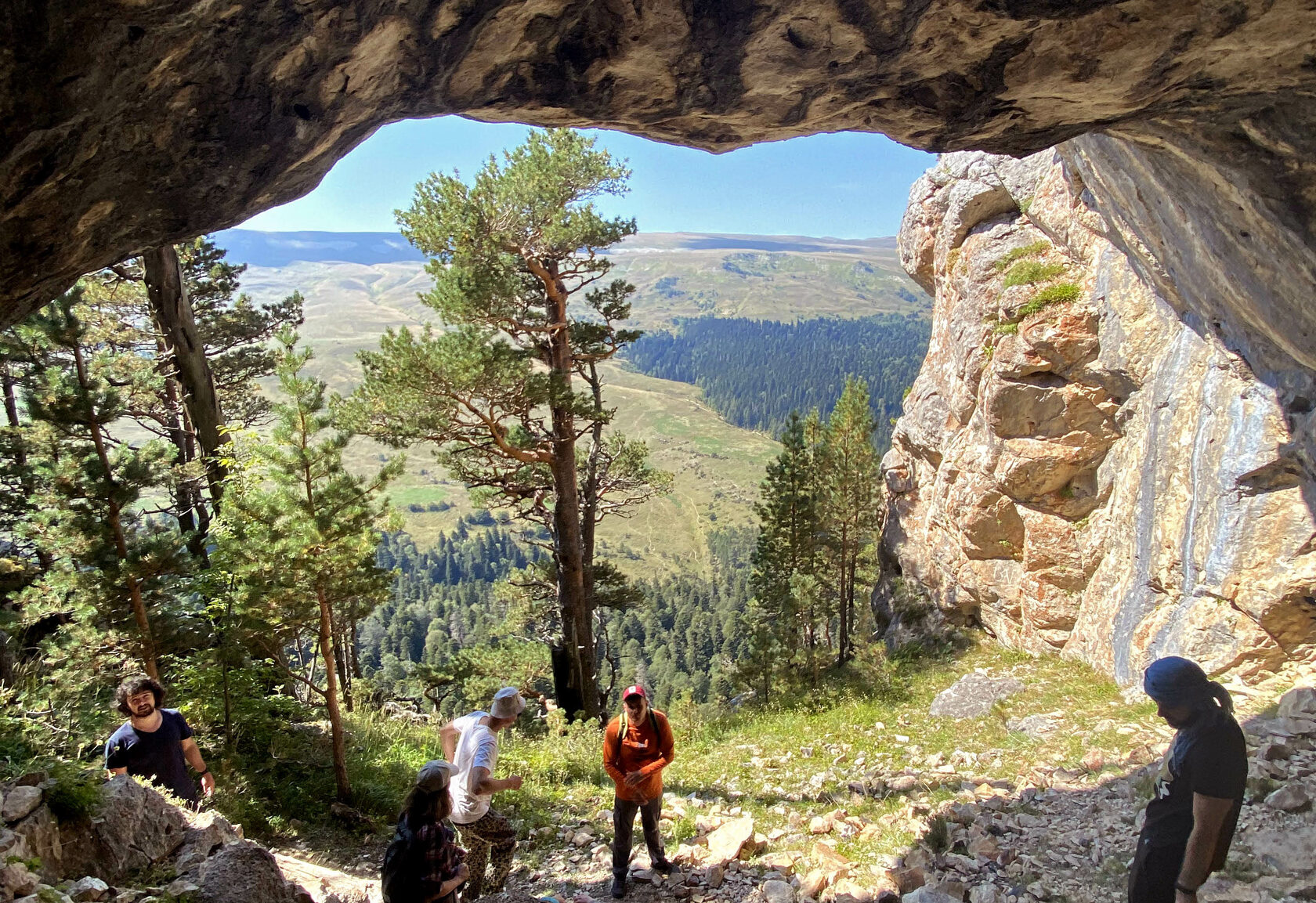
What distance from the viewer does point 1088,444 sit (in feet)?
44.2

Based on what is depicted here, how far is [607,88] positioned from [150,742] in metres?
6.87

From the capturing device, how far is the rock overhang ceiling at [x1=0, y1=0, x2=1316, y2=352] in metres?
4.10

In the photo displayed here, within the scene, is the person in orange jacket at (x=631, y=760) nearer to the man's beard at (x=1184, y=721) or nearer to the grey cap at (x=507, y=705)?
the grey cap at (x=507, y=705)

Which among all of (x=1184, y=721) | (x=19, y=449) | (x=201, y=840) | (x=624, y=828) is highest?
(x=19, y=449)

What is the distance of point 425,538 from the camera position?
555 ft

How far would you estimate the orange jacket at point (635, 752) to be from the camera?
6.11 m

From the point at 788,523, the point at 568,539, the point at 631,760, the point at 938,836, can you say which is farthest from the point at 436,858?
the point at 788,523

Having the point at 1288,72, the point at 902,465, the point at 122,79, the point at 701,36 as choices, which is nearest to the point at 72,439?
the point at 122,79

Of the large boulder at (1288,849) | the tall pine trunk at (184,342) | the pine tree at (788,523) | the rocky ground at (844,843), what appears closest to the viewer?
the rocky ground at (844,843)

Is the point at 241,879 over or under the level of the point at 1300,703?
over

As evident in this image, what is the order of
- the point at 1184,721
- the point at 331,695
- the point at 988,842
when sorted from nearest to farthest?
the point at 1184,721
the point at 988,842
the point at 331,695

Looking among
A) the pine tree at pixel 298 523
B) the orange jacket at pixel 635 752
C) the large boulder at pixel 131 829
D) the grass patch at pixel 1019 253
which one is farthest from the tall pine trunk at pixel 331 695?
the grass patch at pixel 1019 253

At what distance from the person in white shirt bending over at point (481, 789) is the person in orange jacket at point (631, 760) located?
916 mm

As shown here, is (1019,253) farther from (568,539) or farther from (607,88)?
(607,88)
